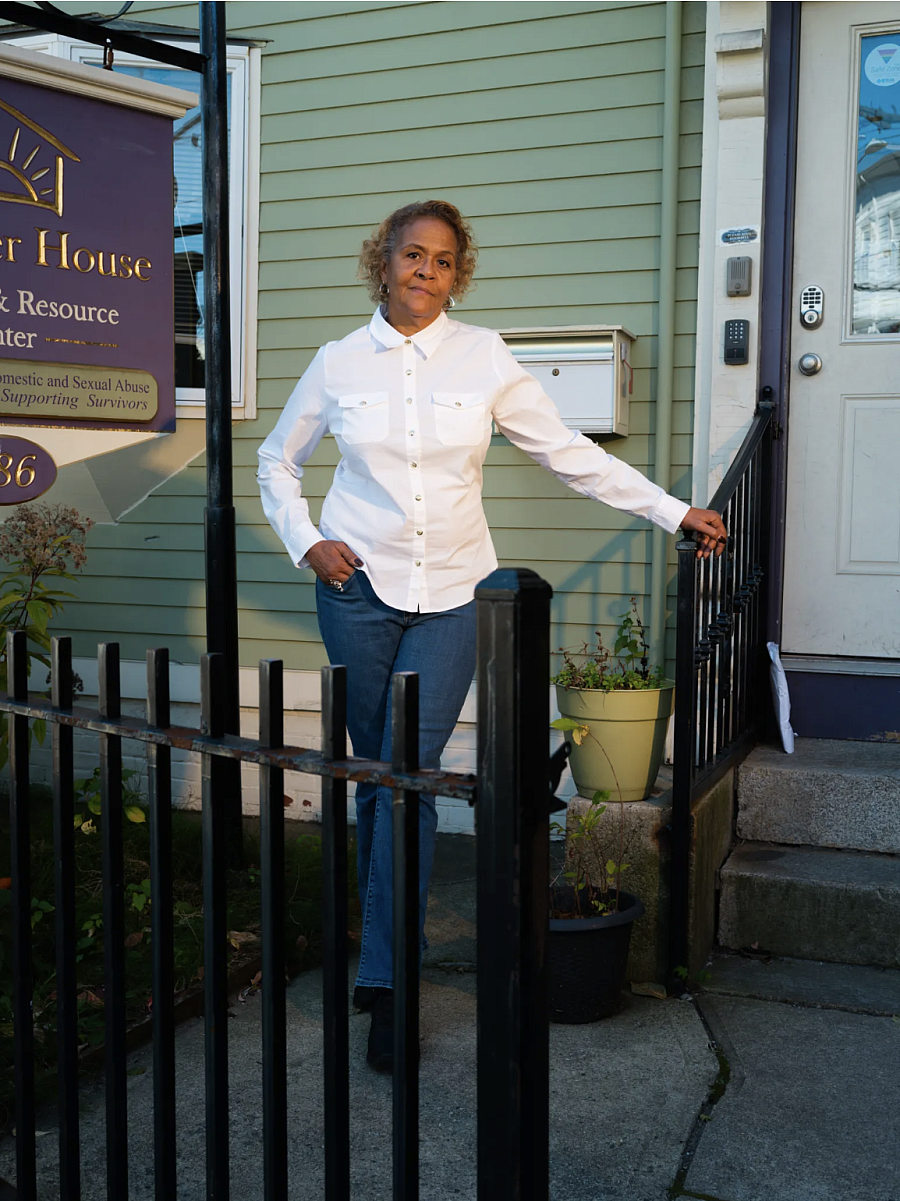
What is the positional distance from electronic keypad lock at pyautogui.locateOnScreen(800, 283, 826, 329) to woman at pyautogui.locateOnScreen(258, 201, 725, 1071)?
1.61 metres

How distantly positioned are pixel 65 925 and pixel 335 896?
0.57 metres

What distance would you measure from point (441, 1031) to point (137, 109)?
2.72 meters

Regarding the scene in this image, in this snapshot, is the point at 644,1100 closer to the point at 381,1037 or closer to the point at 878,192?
the point at 381,1037

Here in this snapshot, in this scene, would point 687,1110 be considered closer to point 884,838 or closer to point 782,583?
point 884,838

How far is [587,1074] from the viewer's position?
2.61m

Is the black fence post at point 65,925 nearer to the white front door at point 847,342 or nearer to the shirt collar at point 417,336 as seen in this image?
the shirt collar at point 417,336

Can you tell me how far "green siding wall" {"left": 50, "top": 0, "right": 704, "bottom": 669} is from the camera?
4301mm

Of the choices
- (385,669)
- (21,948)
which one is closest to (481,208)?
(385,669)

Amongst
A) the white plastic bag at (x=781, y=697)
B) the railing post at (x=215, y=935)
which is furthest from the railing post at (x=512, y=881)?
the white plastic bag at (x=781, y=697)

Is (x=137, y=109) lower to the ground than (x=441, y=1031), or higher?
higher

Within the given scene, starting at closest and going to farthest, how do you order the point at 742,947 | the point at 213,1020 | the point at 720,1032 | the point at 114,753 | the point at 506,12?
1. the point at 213,1020
2. the point at 114,753
3. the point at 720,1032
4. the point at 742,947
5. the point at 506,12

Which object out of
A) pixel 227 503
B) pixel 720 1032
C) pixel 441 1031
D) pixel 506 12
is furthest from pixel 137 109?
pixel 720 1032

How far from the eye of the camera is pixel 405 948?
1.25 meters

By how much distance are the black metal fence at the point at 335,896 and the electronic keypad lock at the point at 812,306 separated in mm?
3183
